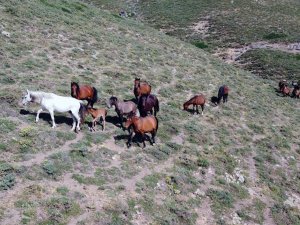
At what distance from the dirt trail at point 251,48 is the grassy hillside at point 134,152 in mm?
15424

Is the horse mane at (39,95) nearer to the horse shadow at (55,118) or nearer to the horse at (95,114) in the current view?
the horse shadow at (55,118)

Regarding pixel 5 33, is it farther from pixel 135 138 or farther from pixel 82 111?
pixel 135 138

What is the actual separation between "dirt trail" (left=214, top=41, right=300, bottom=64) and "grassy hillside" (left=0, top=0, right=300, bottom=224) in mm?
15424

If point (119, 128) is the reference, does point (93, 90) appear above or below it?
above

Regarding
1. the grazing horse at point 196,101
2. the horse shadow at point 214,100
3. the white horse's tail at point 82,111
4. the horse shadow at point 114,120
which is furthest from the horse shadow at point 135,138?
the horse shadow at point 214,100

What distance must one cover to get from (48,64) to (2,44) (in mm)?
3676

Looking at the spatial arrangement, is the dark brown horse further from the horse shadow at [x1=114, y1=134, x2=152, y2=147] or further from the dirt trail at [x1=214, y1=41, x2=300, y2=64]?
the dirt trail at [x1=214, y1=41, x2=300, y2=64]

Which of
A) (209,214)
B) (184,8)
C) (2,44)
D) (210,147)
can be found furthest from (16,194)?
(184,8)

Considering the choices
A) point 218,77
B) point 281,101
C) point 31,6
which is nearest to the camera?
point 281,101

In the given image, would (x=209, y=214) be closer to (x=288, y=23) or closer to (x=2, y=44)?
(x=2, y=44)

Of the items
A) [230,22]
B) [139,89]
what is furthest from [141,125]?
[230,22]

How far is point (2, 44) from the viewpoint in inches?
1028

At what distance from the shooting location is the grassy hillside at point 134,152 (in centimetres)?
1294

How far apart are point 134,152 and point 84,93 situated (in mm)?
4207
